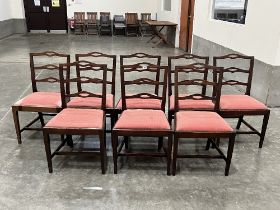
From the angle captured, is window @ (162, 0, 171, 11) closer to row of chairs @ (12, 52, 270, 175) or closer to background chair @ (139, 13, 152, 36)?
background chair @ (139, 13, 152, 36)

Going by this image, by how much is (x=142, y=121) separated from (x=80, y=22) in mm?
9500

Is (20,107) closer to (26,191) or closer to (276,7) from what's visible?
(26,191)

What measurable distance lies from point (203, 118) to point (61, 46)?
23.2 feet

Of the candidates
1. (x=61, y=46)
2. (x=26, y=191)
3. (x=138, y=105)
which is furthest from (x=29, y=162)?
(x=61, y=46)

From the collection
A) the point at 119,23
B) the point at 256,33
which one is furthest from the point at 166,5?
the point at 256,33

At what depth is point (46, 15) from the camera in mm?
11375

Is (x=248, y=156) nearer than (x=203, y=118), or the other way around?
(x=203, y=118)

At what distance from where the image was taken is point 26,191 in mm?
2268

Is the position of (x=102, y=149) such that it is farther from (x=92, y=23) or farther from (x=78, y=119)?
(x=92, y=23)

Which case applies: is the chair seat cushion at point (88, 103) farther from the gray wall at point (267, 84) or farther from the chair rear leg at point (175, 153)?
the gray wall at point (267, 84)

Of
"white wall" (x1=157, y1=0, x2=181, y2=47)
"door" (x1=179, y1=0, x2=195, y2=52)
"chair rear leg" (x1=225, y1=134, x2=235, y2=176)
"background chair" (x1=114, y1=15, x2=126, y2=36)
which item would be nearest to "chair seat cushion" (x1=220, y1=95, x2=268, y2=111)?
"chair rear leg" (x1=225, y1=134, x2=235, y2=176)

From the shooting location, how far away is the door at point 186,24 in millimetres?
8031

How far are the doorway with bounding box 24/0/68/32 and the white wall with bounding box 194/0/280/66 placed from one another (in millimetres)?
7386

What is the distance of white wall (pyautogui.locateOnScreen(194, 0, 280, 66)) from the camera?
379 cm
